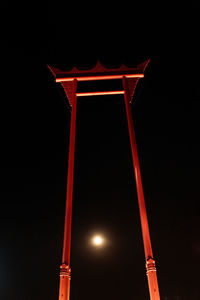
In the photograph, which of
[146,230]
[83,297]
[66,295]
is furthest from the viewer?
[83,297]

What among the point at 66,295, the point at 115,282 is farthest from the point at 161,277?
the point at 66,295

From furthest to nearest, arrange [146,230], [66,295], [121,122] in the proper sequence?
1. [121,122]
2. [146,230]
3. [66,295]

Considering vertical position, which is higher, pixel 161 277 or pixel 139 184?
pixel 139 184

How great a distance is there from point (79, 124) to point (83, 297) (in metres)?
3.13

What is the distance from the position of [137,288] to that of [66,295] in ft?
7.05

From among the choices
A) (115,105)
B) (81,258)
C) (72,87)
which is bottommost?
(81,258)

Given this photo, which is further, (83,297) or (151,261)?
(83,297)

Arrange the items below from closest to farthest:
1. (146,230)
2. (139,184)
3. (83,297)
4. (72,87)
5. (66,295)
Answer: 1. (66,295)
2. (146,230)
3. (139,184)
4. (72,87)
5. (83,297)

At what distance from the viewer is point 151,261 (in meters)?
2.40

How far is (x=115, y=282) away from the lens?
13.5 ft

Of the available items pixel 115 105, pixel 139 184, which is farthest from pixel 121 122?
pixel 139 184

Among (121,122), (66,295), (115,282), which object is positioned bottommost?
(66,295)

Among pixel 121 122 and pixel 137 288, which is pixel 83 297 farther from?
pixel 121 122

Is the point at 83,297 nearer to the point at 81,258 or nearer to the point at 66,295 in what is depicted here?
the point at 81,258
